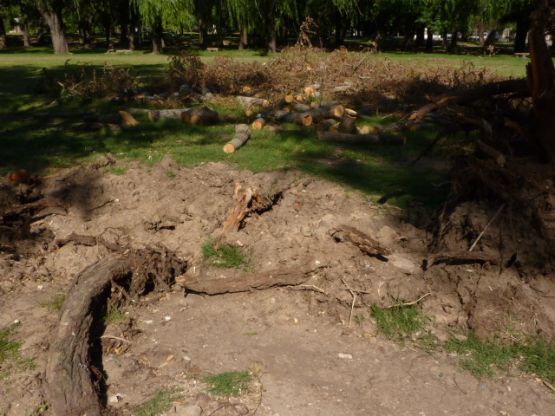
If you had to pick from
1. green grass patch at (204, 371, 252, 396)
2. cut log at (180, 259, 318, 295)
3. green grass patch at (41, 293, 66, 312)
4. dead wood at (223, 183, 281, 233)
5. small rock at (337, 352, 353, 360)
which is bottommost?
small rock at (337, 352, 353, 360)

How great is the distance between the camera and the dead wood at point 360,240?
4830 mm

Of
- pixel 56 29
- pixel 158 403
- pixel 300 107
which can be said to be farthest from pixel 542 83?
pixel 56 29

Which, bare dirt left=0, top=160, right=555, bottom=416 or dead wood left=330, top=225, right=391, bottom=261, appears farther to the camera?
dead wood left=330, top=225, right=391, bottom=261

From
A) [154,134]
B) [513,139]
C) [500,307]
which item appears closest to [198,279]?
[500,307]

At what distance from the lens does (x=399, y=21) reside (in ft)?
110

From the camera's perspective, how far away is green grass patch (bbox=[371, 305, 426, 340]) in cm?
433

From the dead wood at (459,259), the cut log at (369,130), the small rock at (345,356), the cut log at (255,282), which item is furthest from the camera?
the cut log at (369,130)

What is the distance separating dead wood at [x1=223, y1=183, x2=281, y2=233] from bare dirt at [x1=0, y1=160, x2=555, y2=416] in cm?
8

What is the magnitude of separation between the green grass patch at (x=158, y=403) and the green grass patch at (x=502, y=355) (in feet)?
6.73

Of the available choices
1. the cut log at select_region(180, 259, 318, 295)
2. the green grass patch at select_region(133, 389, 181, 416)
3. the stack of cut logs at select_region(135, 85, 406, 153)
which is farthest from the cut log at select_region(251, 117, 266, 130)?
the green grass patch at select_region(133, 389, 181, 416)

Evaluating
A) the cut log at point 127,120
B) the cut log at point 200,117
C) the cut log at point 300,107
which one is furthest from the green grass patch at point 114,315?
the cut log at point 300,107

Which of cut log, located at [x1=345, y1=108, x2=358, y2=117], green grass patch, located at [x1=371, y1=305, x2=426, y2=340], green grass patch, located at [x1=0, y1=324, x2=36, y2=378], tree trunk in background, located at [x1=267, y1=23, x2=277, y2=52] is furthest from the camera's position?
tree trunk in background, located at [x1=267, y1=23, x2=277, y2=52]

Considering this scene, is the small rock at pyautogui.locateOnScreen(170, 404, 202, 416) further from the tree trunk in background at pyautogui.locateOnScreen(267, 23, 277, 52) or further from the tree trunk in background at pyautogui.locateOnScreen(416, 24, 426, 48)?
the tree trunk in background at pyautogui.locateOnScreen(416, 24, 426, 48)

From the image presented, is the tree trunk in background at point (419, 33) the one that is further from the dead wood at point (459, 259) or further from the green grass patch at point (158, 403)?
the green grass patch at point (158, 403)
